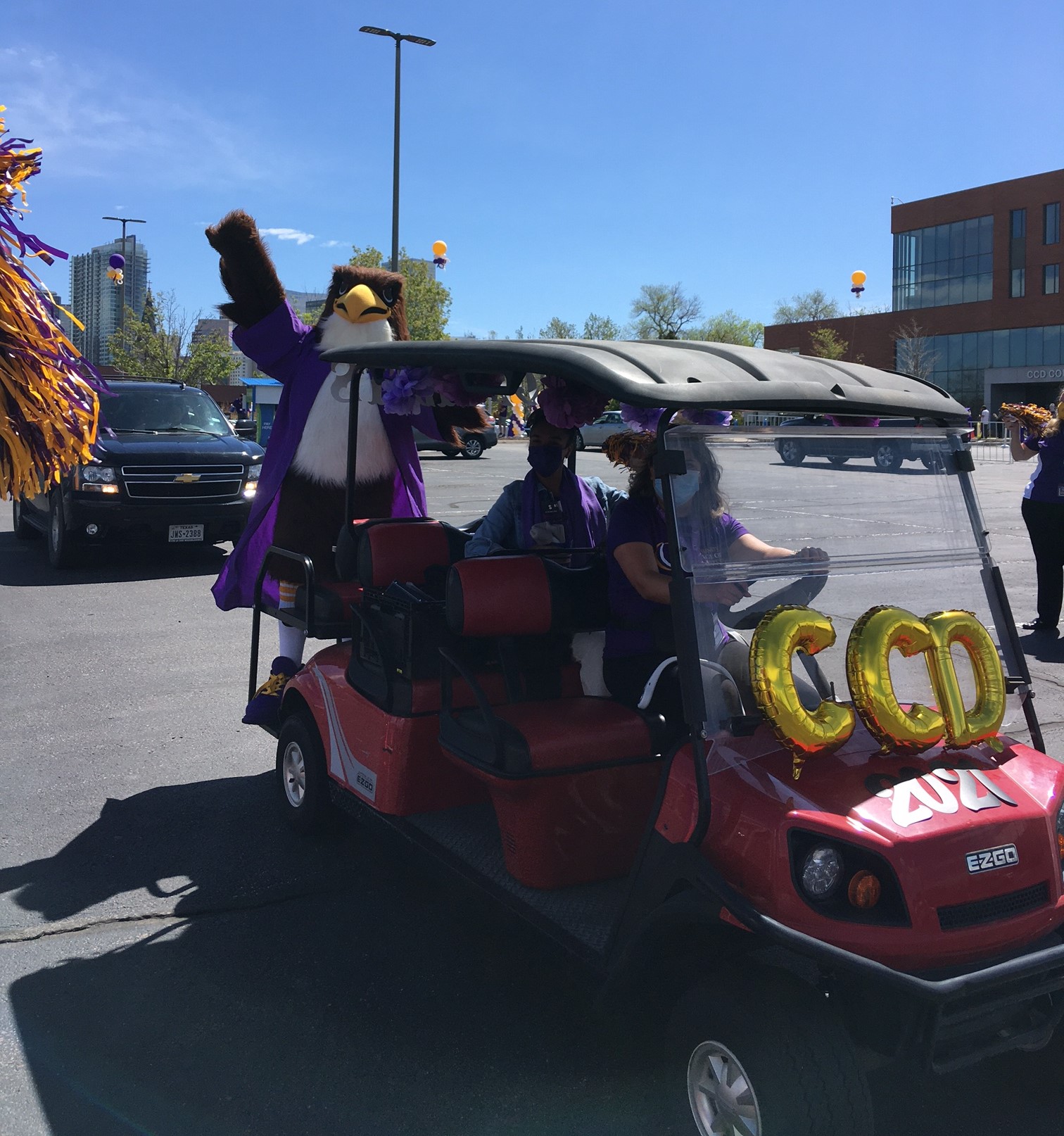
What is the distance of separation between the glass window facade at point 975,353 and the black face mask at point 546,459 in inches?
1946

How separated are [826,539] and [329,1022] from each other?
1.83 meters

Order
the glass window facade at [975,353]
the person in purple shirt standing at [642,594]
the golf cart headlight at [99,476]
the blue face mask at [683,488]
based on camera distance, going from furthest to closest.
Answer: the glass window facade at [975,353], the golf cart headlight at [99,476], the person in purple shirt standing at [642,594], the blue face mask at [683,488]

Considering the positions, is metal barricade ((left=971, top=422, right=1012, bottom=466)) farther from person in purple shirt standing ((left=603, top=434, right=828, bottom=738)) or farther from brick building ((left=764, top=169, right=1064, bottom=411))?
person in purple shirt standing ((left=603, top=434, right=828, bottom=738))

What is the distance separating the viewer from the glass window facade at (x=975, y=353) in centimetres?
5075

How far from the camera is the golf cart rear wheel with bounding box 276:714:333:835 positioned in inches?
157

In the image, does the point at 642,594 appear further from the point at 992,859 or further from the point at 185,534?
the point at 185,534

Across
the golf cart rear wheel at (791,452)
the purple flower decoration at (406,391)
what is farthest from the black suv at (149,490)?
the golf cart rear wheel at (791,452)

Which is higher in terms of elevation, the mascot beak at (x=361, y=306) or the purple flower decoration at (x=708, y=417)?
the mascot beak at (x=361, y=306)

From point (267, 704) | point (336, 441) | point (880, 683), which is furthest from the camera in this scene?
point (336, 441)

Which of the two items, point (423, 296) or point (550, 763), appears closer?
point (550, 763)

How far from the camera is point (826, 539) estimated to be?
2.70m

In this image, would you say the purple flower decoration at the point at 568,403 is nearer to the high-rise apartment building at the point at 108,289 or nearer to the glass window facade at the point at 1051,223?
the high-rise apartment building at the point at 108,289

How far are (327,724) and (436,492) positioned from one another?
1394 centimetres

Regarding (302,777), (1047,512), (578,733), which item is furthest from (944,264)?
(578,733)
